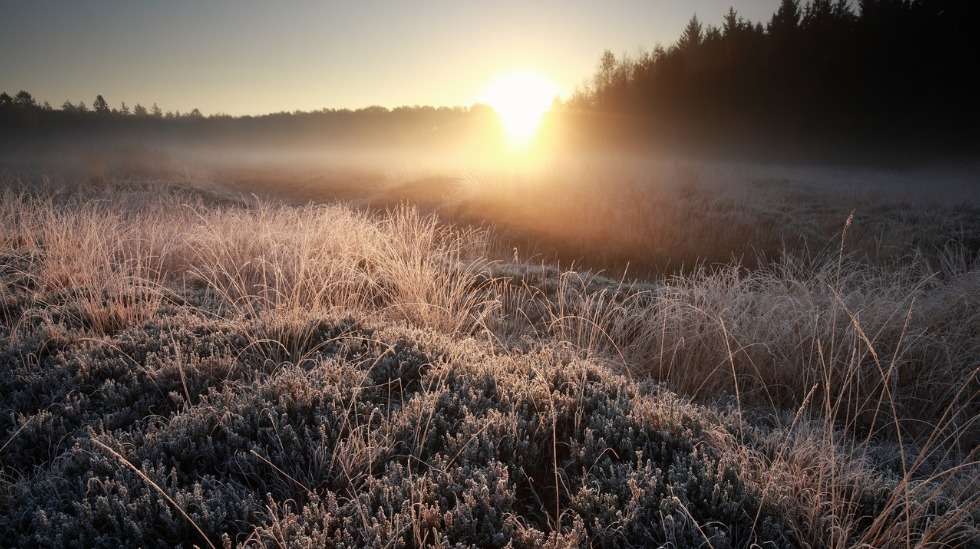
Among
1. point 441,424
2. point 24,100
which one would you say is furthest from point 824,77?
point 24,100

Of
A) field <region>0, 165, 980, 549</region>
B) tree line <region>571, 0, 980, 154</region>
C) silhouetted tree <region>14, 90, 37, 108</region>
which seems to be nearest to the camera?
field <region>0, 165, 980, 549</region>

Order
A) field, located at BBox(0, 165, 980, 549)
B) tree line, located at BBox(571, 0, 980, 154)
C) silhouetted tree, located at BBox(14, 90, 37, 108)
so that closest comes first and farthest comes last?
field, located at BBox(0, 165, 980, 549)
tree line, located at BBox(571, 0, 980, 154)
silhouetted tree, located at BBox(14, 90, 37, 108)

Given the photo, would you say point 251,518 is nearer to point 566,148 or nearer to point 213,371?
point 213,371

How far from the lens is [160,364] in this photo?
142 inches

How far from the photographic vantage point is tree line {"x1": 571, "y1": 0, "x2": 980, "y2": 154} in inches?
1195

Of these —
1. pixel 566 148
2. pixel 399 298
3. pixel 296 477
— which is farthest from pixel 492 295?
pixel 566 148

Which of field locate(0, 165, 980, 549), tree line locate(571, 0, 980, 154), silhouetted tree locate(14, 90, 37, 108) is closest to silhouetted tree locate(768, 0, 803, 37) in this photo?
tree line locate(571, 0, 980, 154)

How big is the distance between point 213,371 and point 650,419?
3336mm

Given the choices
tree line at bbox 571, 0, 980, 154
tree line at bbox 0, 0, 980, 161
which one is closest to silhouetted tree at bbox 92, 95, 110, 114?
tree line at bbox 0, 0, 980, 161

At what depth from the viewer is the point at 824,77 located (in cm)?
3291

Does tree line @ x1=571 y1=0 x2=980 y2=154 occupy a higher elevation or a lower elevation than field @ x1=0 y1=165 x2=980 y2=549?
higher

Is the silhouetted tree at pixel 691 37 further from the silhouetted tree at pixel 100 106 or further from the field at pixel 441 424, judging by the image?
the silhouetted tree at pixel 100 106

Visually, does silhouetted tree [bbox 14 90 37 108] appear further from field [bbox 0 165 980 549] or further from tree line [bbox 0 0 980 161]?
field [bbox 0 165 980 549]

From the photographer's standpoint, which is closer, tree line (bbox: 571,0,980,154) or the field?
the field
